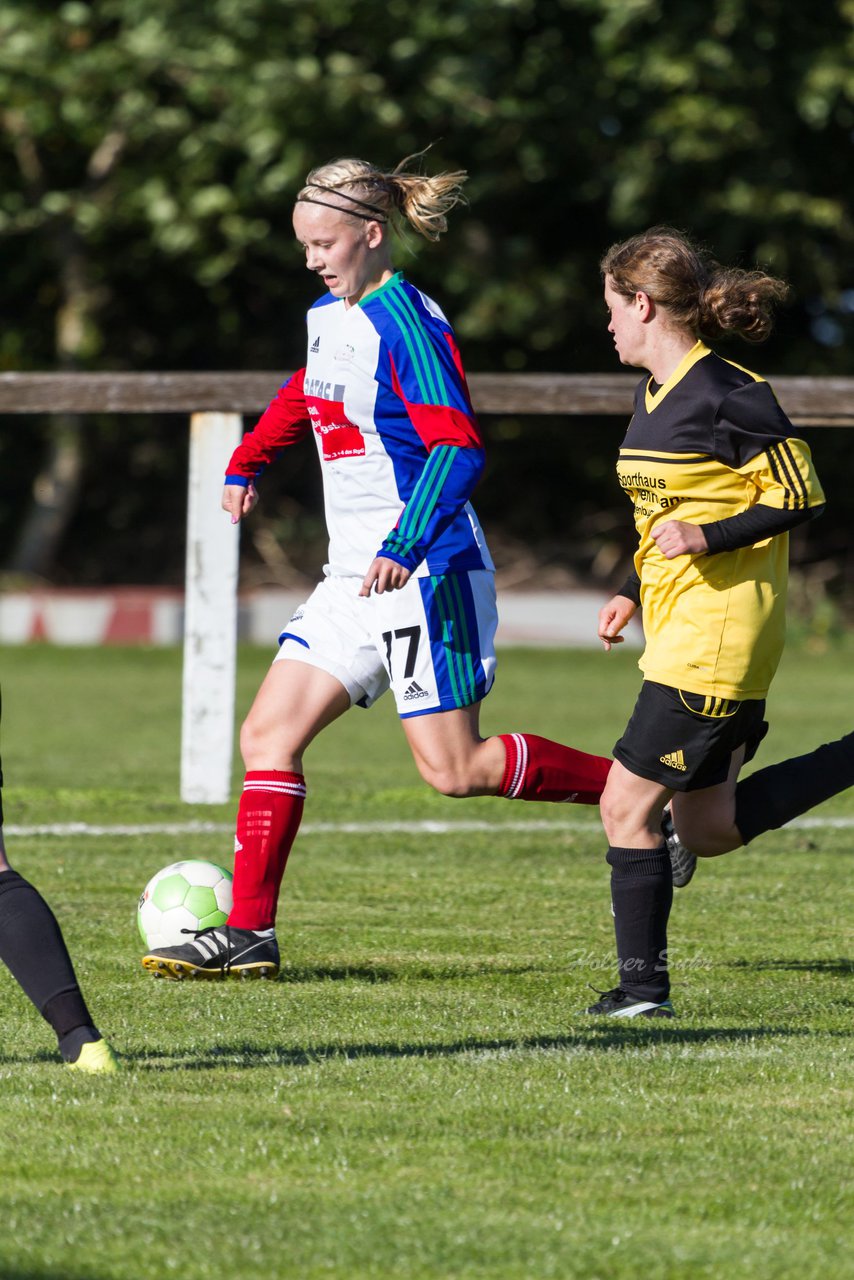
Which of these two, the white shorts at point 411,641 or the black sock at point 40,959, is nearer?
the black sock at point 40,959

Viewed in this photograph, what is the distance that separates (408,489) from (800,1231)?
2566mm

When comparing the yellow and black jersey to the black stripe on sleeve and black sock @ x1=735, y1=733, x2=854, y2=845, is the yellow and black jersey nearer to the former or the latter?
the black stripe on sleeve

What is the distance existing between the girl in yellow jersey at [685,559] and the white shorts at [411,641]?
58cm

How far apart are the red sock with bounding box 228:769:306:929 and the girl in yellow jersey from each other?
0.98 meters

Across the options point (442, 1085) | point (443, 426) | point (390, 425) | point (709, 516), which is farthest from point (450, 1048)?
point (390, 425)

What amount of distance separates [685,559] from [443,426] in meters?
0.75

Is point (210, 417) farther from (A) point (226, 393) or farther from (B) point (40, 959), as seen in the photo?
(B) point (40, 959)

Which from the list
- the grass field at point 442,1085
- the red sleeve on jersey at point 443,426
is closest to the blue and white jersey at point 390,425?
the red sleeve on jersey at point 443,426

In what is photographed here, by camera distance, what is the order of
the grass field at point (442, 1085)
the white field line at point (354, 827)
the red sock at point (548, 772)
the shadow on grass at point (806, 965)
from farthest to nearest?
the white field line at point (354, 827) < the red sock at point (548, 772) < the shadow on grass at point (806, 965) < the grass field at point (442, 1085)

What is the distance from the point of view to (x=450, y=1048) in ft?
13.2

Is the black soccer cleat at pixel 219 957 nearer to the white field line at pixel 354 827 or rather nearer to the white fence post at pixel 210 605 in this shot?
the white field line at pixel 354 827

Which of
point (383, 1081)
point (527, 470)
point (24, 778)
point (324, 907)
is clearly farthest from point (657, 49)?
point (383, 1081)

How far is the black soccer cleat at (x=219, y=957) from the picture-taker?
4.89m

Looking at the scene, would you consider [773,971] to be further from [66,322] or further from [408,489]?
[66,322]
